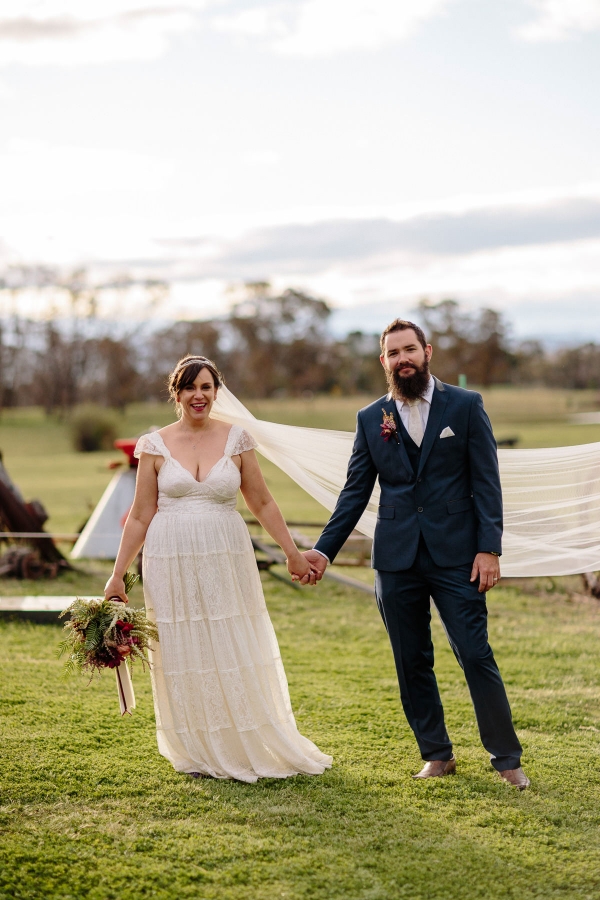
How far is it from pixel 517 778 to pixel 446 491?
4.71 ft

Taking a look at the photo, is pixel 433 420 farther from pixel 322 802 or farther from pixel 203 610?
pixel 322 802

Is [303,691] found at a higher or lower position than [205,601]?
lower

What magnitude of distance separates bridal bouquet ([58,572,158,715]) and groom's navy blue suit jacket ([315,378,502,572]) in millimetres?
1216

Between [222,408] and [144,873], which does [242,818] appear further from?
[222,408]

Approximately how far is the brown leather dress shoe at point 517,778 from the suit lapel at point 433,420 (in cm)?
153

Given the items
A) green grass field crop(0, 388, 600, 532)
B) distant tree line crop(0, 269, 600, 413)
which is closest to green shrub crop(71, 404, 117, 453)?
green grass field crop(0, 388, 600, 532)

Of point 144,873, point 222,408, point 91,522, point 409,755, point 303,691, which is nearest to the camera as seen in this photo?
point 144,873

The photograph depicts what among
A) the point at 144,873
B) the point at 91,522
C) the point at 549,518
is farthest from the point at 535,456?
the point at 91,522

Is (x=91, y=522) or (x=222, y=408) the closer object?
(x=222, y=408)

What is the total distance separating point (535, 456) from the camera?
19.7 ft

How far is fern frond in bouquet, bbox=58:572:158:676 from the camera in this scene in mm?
4477

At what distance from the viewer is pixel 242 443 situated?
4.84 meters

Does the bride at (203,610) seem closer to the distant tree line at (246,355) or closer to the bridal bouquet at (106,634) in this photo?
the bridal bouquet at (106,634)

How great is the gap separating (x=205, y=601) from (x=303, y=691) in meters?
2.05
